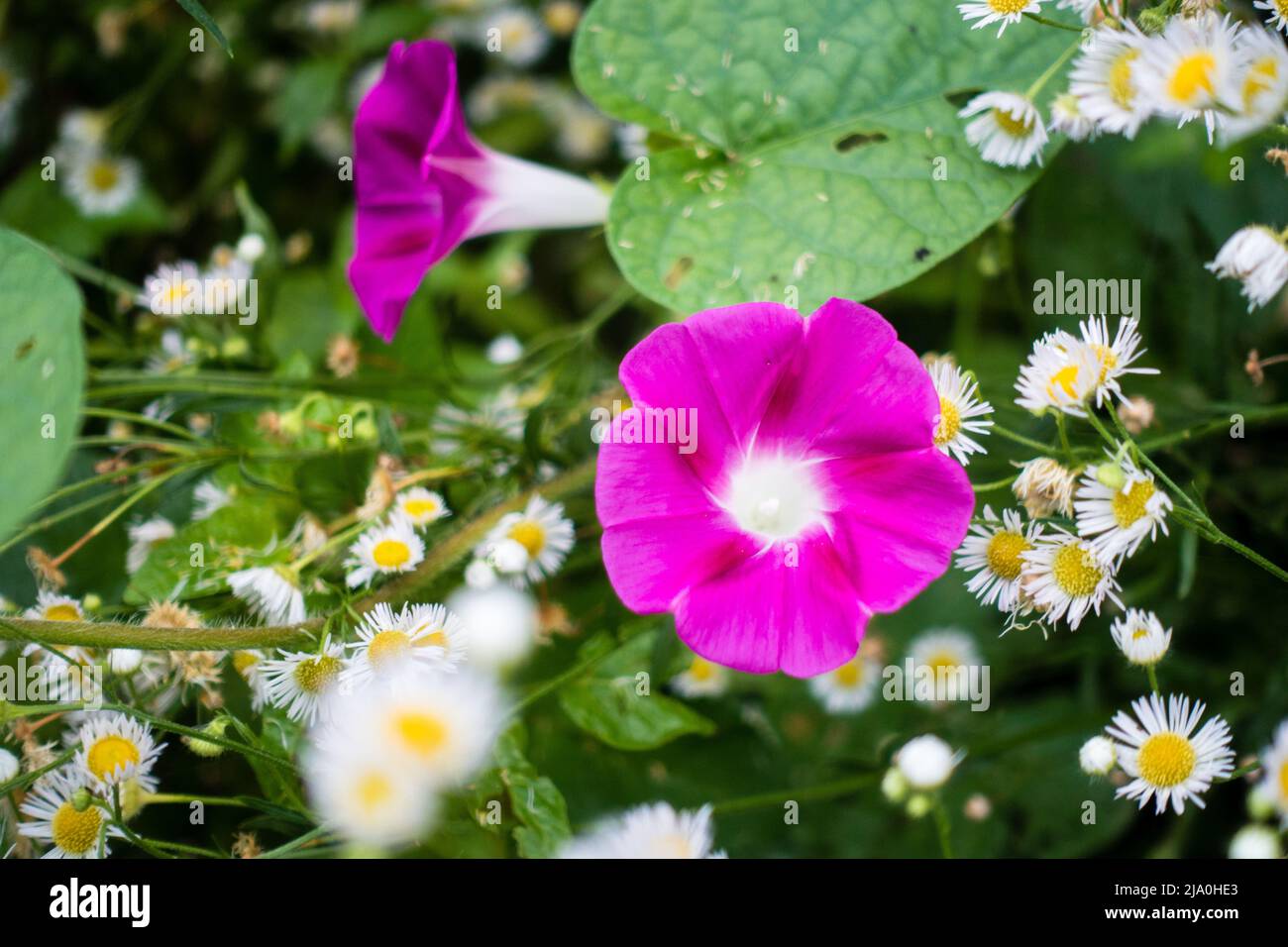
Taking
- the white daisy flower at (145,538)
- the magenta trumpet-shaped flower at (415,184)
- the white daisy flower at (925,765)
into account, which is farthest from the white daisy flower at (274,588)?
the white daisy flower at (925,765)

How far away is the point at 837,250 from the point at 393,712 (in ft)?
1.73

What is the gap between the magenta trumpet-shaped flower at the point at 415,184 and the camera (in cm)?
103

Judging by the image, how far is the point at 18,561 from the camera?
3.34 ft

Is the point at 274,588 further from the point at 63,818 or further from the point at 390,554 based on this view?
the point at 63,818

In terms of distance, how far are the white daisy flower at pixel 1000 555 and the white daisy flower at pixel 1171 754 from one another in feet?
0.39

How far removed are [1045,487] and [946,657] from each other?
1.81 feet

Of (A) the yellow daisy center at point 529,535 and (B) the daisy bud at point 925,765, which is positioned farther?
(A) the yellow daisy center at point 529,535

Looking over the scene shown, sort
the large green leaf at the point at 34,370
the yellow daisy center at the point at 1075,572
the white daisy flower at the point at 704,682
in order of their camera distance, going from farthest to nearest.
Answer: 1. the white daisy flower at the point at 704,682
2. the yellow daisy center at the point at 1075,572
3. the large green leaf at the point at 34,370

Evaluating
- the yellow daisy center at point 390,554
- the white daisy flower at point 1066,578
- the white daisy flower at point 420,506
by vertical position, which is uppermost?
the white daisy flower at point 420,506

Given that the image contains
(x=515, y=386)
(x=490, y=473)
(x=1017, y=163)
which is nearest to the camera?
(x=1017, y=163)

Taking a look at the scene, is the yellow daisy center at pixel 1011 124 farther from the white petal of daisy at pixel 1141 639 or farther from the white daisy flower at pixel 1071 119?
the white petal of daisy at pixel 1141 639

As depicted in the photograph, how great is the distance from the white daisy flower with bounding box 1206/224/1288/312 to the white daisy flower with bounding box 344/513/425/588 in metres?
0.65

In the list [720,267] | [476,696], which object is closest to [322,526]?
[476,696]
